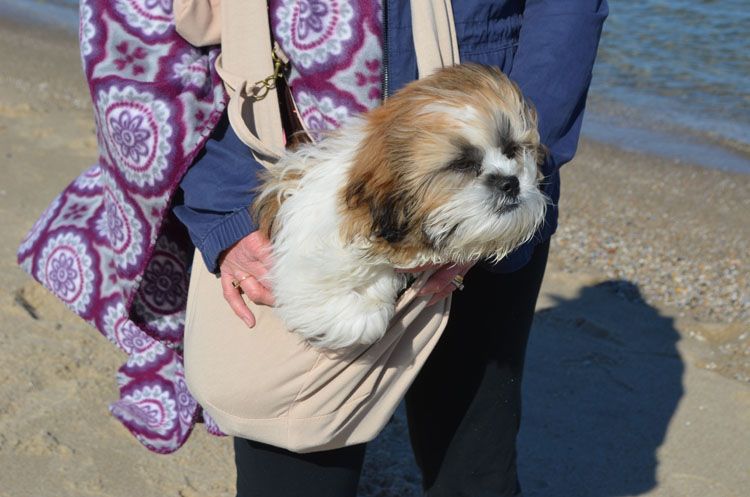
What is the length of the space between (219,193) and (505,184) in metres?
0.68

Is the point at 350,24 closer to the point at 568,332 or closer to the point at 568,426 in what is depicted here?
the point at 568,426

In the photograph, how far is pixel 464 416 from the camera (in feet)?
7.61

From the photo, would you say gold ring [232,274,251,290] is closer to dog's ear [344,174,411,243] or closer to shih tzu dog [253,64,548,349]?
shih tzu dog [253,64,548,349]

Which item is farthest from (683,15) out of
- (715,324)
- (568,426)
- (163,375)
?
(163,375)

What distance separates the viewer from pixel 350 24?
182 cm

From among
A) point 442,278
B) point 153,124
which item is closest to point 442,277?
point 442,278

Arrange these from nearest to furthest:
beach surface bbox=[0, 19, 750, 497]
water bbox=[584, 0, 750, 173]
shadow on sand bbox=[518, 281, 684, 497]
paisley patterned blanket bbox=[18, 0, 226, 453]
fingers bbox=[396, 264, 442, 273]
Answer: fingers bbox=[396, 264, 442, 273]
paisley patterned blanket bbox=[18, 0, 226, 453]
beach surface bbox=[0, 19, 750, 497]
shadow on sand bbox=[518, 281, 684, 497]
water bbox=[584, 0, 750, 173]

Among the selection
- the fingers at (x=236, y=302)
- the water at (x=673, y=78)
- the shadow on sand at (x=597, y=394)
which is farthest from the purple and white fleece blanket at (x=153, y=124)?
the water at (x=673, y=78)

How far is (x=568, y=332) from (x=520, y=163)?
10.2ft

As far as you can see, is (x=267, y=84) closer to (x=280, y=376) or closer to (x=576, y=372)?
(x=280, y=376)

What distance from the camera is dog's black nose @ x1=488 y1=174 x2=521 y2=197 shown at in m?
1.58

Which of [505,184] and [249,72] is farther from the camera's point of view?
[249,72]

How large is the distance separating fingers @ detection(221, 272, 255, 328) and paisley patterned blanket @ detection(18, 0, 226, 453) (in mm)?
306

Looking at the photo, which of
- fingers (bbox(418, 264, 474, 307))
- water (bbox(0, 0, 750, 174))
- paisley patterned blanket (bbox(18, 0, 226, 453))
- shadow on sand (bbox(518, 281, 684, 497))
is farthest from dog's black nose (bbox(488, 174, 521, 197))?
water (bbox(0, 0, 750, 174))
